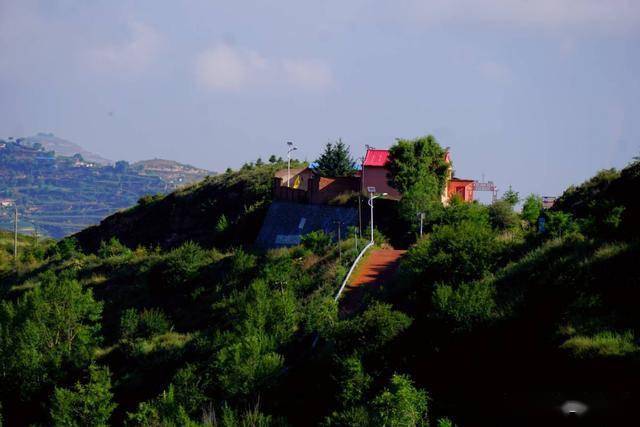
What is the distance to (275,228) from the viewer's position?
3834 cm

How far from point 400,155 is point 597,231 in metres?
14.1

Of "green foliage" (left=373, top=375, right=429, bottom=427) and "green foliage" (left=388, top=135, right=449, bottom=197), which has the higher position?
"green foliage" (left=388, top=135, right=449, bottom=197)

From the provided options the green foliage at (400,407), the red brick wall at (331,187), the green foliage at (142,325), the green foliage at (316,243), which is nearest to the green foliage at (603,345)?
the green foliage at (400,407)

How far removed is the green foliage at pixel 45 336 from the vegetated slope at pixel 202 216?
Result: 13740 millimetres

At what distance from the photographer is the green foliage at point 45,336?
24328 mm

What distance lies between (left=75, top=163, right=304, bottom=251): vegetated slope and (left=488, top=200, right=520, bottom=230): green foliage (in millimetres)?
13556

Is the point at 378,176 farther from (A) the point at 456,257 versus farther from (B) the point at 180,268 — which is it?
(A) the point at 456,257

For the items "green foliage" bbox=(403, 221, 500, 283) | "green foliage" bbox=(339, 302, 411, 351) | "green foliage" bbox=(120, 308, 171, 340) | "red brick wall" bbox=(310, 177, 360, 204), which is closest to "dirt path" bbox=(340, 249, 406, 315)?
"green foliage" bbox=(403, 221, 500, 283)

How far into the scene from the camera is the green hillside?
16.4 metres

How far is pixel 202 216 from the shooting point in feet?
165

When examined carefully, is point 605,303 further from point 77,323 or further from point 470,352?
point 77,323

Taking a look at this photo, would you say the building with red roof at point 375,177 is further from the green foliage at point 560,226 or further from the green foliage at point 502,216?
the green foliage at point 560,226

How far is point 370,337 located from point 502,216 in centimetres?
1414

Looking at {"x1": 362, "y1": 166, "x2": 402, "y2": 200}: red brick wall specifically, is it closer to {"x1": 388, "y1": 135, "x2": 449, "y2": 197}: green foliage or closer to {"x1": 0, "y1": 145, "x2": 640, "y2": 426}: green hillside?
{"x1": 388, "y1": 135, "x2": 449, "y2": 197}: green foliage
